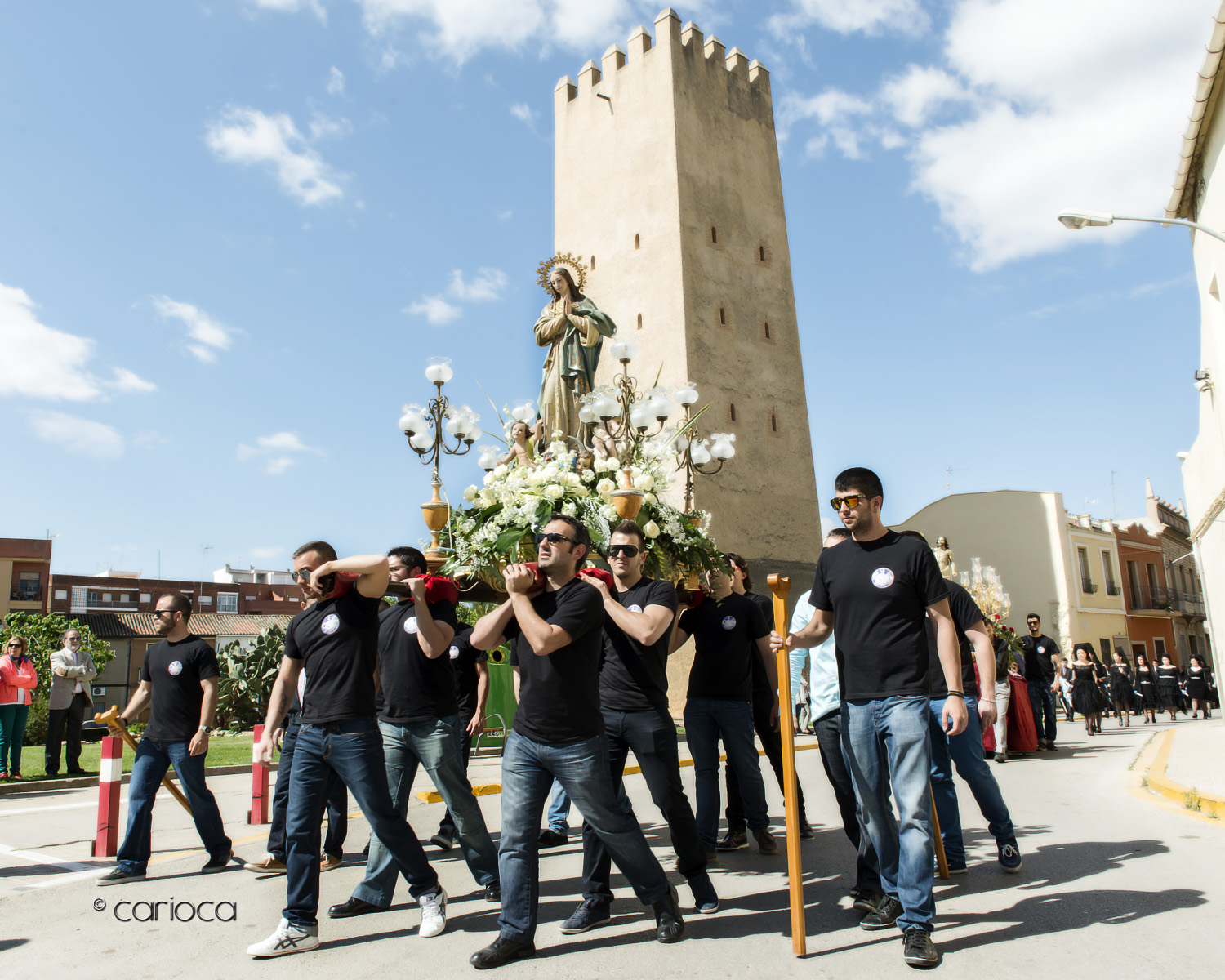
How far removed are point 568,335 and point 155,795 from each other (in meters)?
11.0

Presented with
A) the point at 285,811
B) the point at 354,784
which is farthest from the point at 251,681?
the point at 354,784

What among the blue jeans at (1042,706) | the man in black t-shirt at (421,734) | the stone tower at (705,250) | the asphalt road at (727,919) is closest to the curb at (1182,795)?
the asphalt road at (727,919)

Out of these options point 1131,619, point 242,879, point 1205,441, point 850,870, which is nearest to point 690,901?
point 850,870

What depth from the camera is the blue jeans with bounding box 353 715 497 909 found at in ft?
16.1

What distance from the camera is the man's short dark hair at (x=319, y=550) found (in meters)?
5.04

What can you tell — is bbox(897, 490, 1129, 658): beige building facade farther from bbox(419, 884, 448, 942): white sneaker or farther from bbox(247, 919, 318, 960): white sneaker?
bbox(247, 919, 318, 960): white sneaker

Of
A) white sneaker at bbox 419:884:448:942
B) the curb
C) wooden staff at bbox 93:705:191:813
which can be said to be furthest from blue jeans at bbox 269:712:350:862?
the curb

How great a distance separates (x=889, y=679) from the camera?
13.7ft

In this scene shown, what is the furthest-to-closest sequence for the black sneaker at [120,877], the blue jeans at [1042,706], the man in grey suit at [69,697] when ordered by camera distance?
the blue jeans at [1042,706] < the man in grey suit at [69,697] < the black sneaker at [120,877]

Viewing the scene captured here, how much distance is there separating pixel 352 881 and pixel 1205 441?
21.1 metres

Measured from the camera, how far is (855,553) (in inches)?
177

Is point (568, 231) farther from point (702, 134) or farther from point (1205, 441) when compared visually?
point (1205, 441)

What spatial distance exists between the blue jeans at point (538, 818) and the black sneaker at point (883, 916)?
3.36ft

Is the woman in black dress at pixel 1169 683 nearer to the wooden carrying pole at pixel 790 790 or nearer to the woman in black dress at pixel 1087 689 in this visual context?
the woman in black dress at pixel 1087 689
